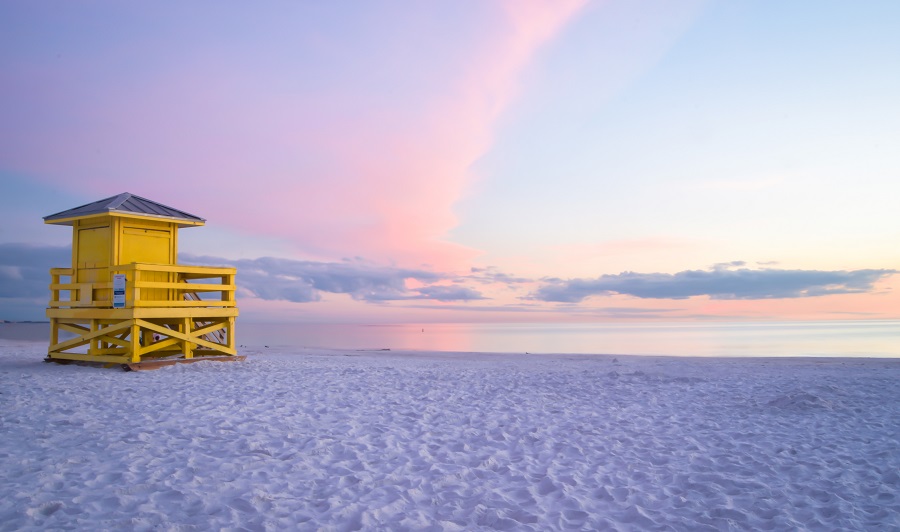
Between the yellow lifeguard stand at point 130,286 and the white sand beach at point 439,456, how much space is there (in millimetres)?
1960

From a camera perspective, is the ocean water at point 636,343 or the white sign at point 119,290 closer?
the white sign at point 119,290

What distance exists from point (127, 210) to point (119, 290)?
1754mm

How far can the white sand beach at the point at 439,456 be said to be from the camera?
4.45 meters

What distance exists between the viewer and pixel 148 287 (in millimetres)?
12062

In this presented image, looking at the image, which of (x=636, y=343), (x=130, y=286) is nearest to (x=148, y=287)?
(x=130, y=286)

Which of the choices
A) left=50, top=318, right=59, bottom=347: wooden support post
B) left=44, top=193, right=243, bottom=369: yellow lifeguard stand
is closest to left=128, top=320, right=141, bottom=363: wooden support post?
left=44, top=193, right=243, bottom=369: yellow lifeguard stand

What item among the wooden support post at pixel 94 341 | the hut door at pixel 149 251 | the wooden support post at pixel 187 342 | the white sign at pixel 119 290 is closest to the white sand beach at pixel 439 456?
the white sign at pixel 119 290

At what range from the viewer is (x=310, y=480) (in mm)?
5133

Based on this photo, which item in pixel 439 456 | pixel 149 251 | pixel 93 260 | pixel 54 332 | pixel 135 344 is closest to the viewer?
pixel 439 456

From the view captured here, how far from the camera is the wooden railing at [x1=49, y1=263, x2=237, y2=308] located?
38.8ft

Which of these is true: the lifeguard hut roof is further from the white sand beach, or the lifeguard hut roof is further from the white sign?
the white sand beach

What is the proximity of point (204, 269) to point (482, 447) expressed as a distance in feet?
30.7

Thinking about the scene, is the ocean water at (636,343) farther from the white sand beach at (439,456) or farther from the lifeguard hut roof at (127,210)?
the white sand beach at (439,456)

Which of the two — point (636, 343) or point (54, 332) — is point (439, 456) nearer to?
point (54, 332)
